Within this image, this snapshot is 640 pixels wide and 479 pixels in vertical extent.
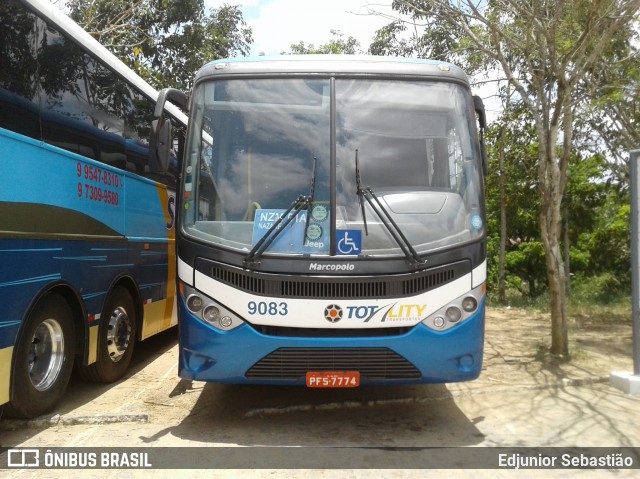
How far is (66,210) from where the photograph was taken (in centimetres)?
529

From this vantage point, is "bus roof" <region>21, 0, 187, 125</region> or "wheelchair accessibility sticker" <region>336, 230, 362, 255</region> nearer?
"wheelchair accessibility sticker" <region>336, 230, 362, 255</region>

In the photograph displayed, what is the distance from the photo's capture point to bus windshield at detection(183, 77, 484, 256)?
4.88m

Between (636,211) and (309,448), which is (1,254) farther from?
(636,211)

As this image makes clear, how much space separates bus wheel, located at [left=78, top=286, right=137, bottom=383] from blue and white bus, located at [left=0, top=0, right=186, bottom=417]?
1cm

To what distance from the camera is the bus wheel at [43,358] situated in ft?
15.6

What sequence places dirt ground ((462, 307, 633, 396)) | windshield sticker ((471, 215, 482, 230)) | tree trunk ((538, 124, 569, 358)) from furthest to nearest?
1. tree trunk ((538, 124, 569, 358))
2. dirt ground ((462, 307, 633, 396))
3. windshield sticker ((471, 215, 482, 230))

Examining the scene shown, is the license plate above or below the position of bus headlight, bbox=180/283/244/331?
below

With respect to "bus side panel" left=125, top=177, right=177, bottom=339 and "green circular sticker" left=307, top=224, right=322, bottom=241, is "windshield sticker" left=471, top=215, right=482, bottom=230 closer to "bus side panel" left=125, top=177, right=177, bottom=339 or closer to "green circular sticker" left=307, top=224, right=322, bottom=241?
"green circular sticker" left=307, top=224, right=322, bottom=241

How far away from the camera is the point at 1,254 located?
4297 millimetres

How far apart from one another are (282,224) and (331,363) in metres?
1.11

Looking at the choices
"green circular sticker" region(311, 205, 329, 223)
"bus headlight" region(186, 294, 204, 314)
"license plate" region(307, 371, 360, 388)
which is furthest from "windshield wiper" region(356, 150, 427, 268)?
"bus headlight" region(186, 294, 204, 314)

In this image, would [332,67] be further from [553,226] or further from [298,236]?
[553,226]

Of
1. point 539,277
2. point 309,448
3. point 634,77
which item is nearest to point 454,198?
point 309,448

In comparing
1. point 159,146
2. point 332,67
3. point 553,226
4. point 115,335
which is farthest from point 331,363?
point 553,226
